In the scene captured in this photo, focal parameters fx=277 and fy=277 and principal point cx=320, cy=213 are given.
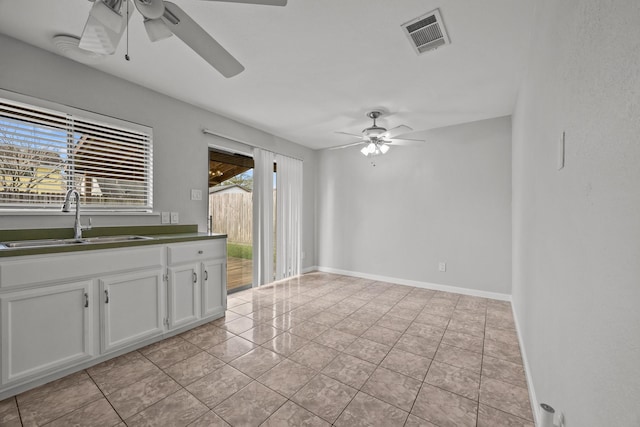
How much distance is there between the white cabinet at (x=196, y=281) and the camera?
8.41ft

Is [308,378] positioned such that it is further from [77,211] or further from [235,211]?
[235,211]

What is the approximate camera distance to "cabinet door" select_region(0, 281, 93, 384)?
1.72 metres

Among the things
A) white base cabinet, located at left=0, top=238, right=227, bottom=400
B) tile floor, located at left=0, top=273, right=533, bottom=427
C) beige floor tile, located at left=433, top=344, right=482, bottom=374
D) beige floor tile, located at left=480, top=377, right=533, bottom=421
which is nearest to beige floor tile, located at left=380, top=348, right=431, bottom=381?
tile floor, located at left=0, top=273, right=533, bottom=427

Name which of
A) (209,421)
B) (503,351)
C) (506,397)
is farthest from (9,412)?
(503,351)

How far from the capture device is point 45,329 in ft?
6.04

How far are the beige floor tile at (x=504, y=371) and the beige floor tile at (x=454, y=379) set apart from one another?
0.41ft

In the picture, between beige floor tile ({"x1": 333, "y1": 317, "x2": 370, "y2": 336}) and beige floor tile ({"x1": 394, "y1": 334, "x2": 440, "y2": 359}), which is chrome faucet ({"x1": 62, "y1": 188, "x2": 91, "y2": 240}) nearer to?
beige floor tile ({"x1": 333, "y1": 317, "x2": 370, "y2": 336})

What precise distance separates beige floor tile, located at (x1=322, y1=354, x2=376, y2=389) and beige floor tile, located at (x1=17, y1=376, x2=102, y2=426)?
1513 millimetres

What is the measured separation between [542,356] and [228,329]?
2.49 metres

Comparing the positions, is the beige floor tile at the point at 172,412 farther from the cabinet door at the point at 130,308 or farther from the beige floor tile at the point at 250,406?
the cabinet door at the point at 130,308

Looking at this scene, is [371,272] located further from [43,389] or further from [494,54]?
[43,389]

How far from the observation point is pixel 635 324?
1.80 ft

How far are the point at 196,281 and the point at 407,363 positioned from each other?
2.06 metres

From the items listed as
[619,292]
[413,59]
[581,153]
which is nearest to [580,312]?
[619,292]
